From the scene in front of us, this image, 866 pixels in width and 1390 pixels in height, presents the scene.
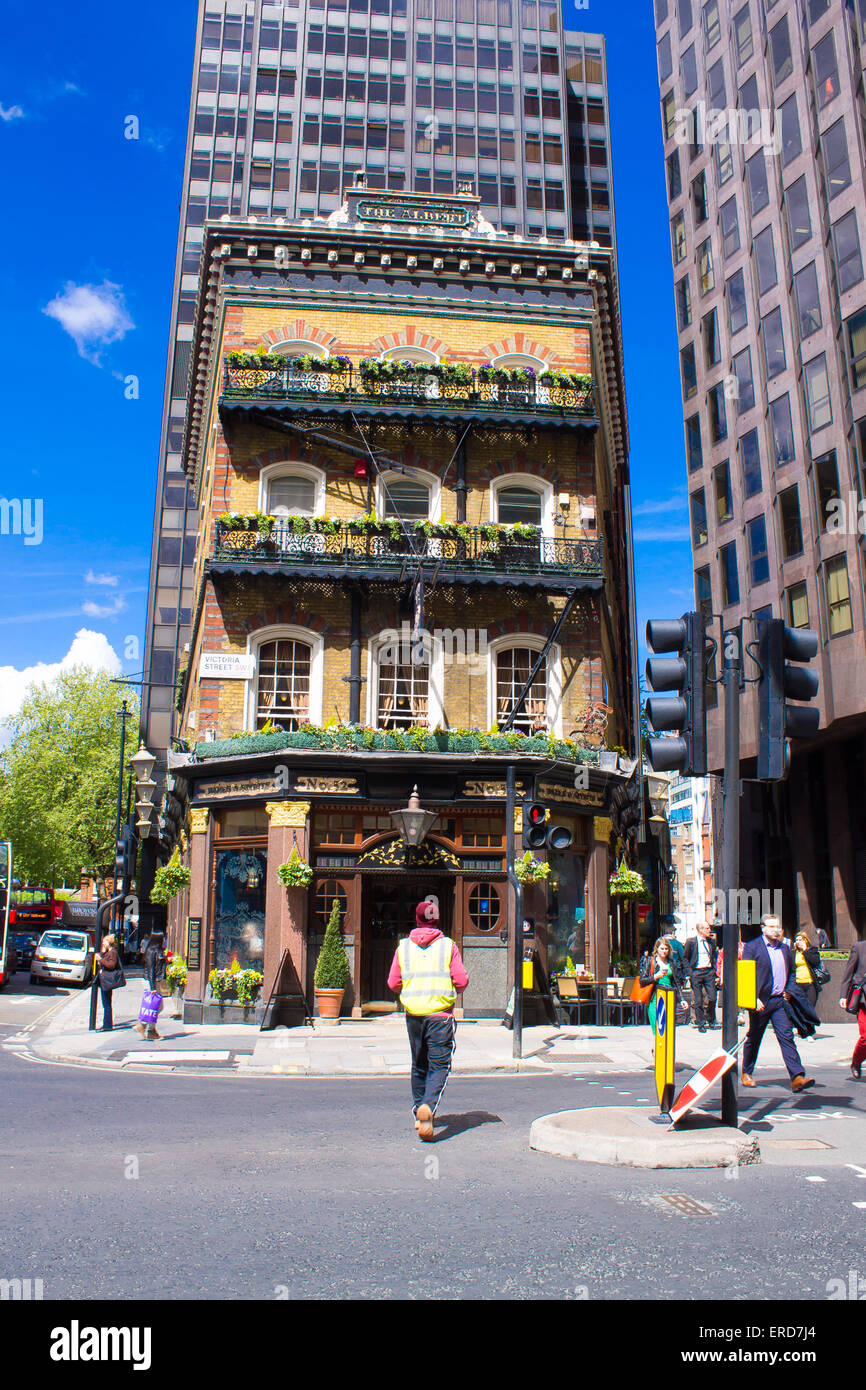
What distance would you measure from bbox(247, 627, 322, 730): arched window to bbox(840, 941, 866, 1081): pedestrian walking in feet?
40.2

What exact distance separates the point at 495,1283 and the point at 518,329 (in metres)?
23.1

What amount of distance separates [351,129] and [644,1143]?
64.7 metres

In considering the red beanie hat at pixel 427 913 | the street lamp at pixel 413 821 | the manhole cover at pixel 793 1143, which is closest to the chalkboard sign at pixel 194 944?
the street lamp at pixel 413 821

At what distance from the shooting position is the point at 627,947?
85.9 ft

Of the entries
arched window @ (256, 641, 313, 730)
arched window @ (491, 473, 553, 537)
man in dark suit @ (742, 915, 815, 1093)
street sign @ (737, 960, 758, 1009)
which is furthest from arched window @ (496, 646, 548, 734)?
street sign @ (737, 960, 758, 1009)

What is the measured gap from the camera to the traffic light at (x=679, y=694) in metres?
8.49

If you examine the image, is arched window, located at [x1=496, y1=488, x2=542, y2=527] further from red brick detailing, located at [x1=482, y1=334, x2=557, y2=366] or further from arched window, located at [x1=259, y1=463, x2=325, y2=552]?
arched window, located at [x1=259, y1=463, x2=325, y2=552]

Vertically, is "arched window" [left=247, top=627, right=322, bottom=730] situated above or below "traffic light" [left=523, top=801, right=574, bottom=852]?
above

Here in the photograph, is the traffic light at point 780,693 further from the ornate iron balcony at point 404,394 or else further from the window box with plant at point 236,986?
the ornate iron balcony at point 404,394

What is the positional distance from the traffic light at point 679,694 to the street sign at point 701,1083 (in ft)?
7.43

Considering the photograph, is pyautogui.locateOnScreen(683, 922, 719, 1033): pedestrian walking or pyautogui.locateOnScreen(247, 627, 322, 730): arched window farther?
pyautogui.locateOnScreen(247, 627, 322, 730): arched window

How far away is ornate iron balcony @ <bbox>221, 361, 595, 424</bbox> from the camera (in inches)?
905

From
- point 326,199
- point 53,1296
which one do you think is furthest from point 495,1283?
point 326,199
